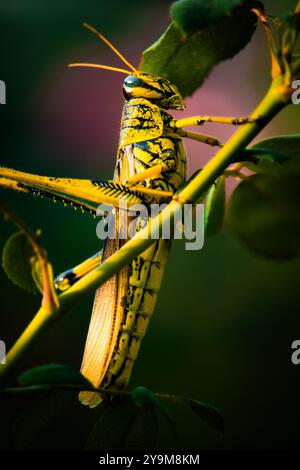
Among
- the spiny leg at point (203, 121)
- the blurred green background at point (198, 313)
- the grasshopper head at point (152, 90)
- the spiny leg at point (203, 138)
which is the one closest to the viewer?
the spiny leg at point (203, 121)

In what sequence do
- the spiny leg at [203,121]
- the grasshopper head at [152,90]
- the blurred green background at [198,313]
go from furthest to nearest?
the blurred green background at [198,313] → the grasshopper head at [152,90] → the spiny leg at [203,121]

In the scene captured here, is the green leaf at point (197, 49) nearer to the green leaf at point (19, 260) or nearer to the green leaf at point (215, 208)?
the green leaf at point (215, 208)

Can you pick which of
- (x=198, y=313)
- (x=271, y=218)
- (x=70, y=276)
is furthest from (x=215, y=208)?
(x=198, y=313)

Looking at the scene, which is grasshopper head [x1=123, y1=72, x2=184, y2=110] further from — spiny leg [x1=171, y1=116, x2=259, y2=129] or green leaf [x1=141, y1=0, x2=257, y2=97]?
green leaf [x1=141, y1=0, x2=257, y2=97]

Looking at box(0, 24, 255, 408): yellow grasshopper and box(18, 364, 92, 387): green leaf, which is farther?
box(0, 24, 255, 408): yellow grasshopper

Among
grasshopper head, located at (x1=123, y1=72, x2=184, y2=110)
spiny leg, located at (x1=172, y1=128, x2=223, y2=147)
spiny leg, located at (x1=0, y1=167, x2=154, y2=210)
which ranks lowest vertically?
spiny leg, located at (x1=0, y1=167, x2=154, y2=210)

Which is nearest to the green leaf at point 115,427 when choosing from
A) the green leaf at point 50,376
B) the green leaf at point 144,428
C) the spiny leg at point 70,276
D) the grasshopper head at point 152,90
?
the green leaf at point 144,428

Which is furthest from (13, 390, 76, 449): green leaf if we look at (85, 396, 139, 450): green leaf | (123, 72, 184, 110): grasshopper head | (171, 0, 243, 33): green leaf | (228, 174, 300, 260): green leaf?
(123, 72, 184, 110): grasshopper head

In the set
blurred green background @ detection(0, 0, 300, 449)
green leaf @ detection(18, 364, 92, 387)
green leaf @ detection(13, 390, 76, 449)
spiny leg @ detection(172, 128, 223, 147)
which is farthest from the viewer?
blurred green background @ detection(0, 0, 300, 449)

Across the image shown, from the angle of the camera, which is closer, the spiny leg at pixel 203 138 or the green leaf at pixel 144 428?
the green leaf at pixel 144 428

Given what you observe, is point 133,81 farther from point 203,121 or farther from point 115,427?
point 115,427
